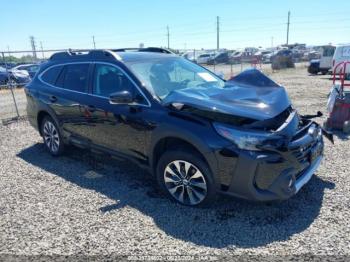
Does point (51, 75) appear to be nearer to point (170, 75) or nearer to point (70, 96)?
point (70, 96)

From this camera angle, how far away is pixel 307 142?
3.55 meters

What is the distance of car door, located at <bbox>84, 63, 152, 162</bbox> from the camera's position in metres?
4.02

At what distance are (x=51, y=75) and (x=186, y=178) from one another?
3334mm

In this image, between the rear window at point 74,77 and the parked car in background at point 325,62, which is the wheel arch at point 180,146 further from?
the parked car in background at point 325,62

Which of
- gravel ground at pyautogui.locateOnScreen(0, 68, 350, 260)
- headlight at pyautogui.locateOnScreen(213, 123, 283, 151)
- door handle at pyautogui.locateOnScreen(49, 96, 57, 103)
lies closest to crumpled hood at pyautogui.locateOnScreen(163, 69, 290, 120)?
headlight at pyautogui.locateOnScreen(213, 123, 283, 151)

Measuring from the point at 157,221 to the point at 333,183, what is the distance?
2396 millimetres

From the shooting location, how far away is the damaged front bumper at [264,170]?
3.20 meters

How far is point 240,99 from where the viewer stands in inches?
146

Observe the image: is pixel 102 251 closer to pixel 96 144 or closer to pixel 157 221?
pixel 157 221

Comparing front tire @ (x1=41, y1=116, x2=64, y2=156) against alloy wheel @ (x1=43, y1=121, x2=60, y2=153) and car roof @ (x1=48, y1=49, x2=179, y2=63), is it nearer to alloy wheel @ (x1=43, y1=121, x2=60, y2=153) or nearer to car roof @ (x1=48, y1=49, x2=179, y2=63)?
alloy wheel @ (x1=43, y1=121, x2=60, y2=153)

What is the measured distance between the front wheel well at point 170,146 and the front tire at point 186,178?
1.4 inches

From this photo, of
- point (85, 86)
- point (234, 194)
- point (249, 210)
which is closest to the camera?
point (234, 194)

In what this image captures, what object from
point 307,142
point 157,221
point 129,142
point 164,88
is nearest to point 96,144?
point 129,142

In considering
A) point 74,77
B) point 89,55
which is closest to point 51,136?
point 74,77
